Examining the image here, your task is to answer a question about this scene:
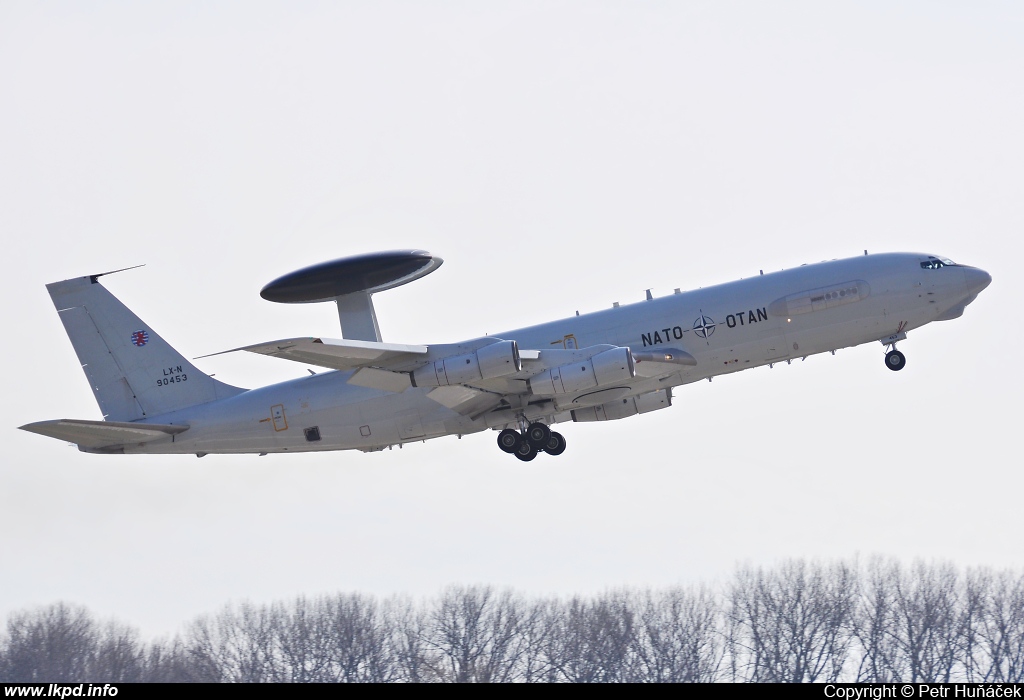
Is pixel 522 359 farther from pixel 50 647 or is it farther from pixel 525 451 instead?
pixel 50 647

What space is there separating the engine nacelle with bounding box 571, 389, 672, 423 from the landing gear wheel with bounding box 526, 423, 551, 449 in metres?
1.92

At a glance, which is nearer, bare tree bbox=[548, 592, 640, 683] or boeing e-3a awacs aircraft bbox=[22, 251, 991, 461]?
boeing e-3a awacs aircraft bbox=[22, 251, 991, 461]

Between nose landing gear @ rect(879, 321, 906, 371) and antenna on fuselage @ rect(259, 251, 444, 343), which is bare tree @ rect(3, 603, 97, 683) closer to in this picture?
antenna on fuselage @ rect(259, 251, 444, 343)

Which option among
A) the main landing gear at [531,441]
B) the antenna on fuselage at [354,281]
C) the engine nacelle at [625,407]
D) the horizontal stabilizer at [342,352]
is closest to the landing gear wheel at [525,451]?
the main landing gear at [531,441]

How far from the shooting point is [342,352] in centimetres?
4088

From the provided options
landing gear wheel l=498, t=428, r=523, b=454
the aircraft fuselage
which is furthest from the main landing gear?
the aircraft fuselage

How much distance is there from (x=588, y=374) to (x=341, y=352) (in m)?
7.42

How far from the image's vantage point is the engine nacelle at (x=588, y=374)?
4209 centimetres

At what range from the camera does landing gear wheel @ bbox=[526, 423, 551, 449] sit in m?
45.5

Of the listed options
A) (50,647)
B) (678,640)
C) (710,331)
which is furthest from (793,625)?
(50,647)

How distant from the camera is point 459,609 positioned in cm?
5862

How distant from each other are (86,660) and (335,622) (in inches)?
423
